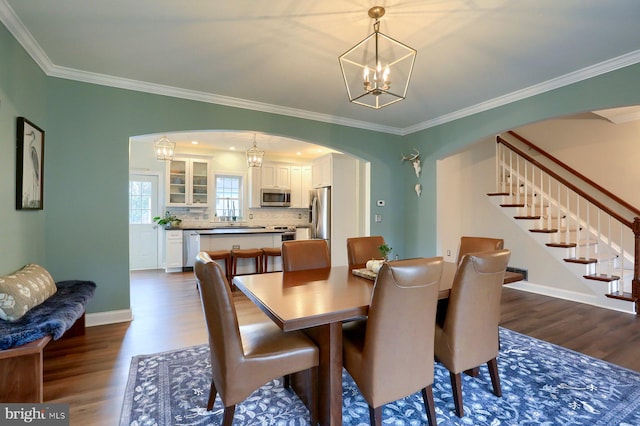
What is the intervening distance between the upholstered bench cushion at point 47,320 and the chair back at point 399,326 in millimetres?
1941

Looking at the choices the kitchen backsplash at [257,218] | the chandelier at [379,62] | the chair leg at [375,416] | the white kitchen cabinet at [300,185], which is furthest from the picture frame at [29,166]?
the white kitchen cabinet at [300,185]

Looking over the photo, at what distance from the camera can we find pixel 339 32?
2.32 m

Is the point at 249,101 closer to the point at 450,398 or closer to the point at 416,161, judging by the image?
the point at 416,161

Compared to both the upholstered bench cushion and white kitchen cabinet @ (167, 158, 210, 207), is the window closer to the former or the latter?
white kitchen cabinet @ (167, 158, 210, 207)

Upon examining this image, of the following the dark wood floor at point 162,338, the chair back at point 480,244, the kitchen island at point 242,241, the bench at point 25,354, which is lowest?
the dark wood floor at point 162,338

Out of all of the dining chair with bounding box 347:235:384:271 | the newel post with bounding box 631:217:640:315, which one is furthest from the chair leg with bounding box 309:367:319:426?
the newel post with bounding box 631:217:640:315

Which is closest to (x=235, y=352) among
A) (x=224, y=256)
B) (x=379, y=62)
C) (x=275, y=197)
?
(x=379, y=62)

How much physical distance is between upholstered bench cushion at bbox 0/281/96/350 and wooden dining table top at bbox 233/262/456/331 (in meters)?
1.15

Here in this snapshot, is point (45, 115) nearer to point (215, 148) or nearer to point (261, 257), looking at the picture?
point (261, 257)

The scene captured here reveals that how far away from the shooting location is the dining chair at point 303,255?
2594 millimetres

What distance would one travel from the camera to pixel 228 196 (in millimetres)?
7199

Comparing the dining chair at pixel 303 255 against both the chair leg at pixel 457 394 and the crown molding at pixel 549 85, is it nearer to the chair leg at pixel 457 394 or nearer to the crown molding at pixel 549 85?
the chair leg at pixel 457 394

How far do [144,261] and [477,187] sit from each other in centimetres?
684

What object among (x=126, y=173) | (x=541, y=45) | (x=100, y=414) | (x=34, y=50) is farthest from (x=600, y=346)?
(x=34, y=50)
